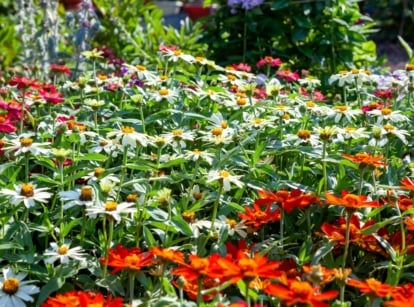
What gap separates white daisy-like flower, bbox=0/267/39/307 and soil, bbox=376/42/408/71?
17.8 feet

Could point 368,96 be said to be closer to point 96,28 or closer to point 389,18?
point 96,28

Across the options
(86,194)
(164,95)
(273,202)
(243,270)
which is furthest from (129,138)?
(243,270)

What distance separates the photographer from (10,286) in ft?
4.34

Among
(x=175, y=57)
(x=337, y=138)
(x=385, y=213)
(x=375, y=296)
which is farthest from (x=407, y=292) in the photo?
(x=175, y=57)

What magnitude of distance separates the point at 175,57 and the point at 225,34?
56.7 inches

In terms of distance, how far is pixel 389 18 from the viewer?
8.14 meters

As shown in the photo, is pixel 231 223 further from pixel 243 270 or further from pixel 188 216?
pixel 243 270

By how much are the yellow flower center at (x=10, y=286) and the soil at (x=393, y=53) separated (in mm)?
5452

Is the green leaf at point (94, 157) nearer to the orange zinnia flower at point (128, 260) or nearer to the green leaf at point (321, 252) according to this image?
the orange zinnia flower at point (128, 260)

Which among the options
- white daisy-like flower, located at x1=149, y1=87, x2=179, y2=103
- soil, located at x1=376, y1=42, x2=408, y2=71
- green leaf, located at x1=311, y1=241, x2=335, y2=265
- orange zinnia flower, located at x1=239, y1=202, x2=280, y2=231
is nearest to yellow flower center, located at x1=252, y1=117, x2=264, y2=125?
white daisy-like flower, located at x1=149, y1=87, x2=179, y2=103

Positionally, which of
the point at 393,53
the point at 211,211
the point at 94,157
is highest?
the point at 94,157

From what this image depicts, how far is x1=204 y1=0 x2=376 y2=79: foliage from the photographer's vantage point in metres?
3.40

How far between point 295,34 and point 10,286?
91.4 inches

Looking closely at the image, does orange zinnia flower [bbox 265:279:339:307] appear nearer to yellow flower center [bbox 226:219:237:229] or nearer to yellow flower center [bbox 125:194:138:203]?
yellow flower center [bbox 226:219:237:229]
